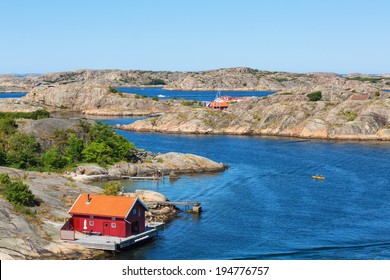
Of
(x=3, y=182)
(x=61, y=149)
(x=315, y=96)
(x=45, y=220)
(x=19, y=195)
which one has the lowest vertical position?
(x=45, y=220)

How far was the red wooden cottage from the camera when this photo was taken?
2010 inches

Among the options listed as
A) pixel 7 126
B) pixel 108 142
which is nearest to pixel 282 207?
pixel 108 142

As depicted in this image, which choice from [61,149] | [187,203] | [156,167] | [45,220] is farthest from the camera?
[61,149]

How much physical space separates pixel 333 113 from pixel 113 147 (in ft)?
237

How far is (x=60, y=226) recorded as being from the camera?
173 ft

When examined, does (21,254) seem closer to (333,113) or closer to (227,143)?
(227,143)

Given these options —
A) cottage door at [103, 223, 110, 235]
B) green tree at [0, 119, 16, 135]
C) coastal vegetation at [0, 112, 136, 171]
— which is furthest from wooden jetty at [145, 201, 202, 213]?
green tree at [0, 119, 16, 135]

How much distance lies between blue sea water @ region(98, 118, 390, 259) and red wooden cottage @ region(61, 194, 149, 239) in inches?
88.7

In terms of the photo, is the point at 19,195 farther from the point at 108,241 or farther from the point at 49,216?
the point at 108,241

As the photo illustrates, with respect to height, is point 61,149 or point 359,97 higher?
point 359,97

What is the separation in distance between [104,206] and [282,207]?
76.6 ft

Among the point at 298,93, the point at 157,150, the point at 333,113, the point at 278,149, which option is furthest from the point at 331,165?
the point at 298,93

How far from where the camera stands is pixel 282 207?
6706 centimetres

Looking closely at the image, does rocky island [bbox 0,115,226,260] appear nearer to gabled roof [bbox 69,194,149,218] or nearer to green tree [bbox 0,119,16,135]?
green tree [bbox 0,119,16,135]
